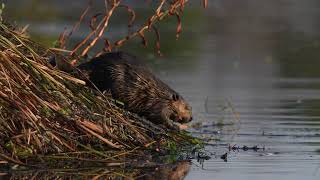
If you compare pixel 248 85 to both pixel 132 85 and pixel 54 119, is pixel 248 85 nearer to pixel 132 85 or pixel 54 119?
pixel 132 85

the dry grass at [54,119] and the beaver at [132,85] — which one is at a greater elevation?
the beaver at [132,85]

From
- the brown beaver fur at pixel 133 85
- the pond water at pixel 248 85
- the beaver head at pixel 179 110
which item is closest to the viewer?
the pond water at pixel 248 85

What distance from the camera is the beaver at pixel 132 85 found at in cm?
1026

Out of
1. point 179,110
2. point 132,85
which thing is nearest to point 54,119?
point 132,85

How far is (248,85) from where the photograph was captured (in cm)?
1554

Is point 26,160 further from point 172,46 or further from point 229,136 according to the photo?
point 172,46

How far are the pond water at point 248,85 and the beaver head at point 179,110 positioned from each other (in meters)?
0.36

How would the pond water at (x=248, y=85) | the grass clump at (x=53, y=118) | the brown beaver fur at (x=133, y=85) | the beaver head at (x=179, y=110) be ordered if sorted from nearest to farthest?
1. the grass clump at (x=53, y=118)
2. the pond water at (x=248, y=85)
3. the brown beaver fur at (x=133, y=85)
4. the beaver head at (x=179, y=110)

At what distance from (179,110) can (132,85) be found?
1.66 ft

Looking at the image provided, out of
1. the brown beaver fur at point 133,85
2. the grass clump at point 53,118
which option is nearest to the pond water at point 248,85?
the brown beaver fur at point 133,85

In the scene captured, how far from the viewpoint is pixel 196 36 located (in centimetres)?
2508

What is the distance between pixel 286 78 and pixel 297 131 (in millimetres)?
5626

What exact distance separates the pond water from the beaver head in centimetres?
36

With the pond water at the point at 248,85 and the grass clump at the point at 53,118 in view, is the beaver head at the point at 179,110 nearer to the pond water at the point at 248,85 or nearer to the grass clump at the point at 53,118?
the pond water at the point at 248,85
